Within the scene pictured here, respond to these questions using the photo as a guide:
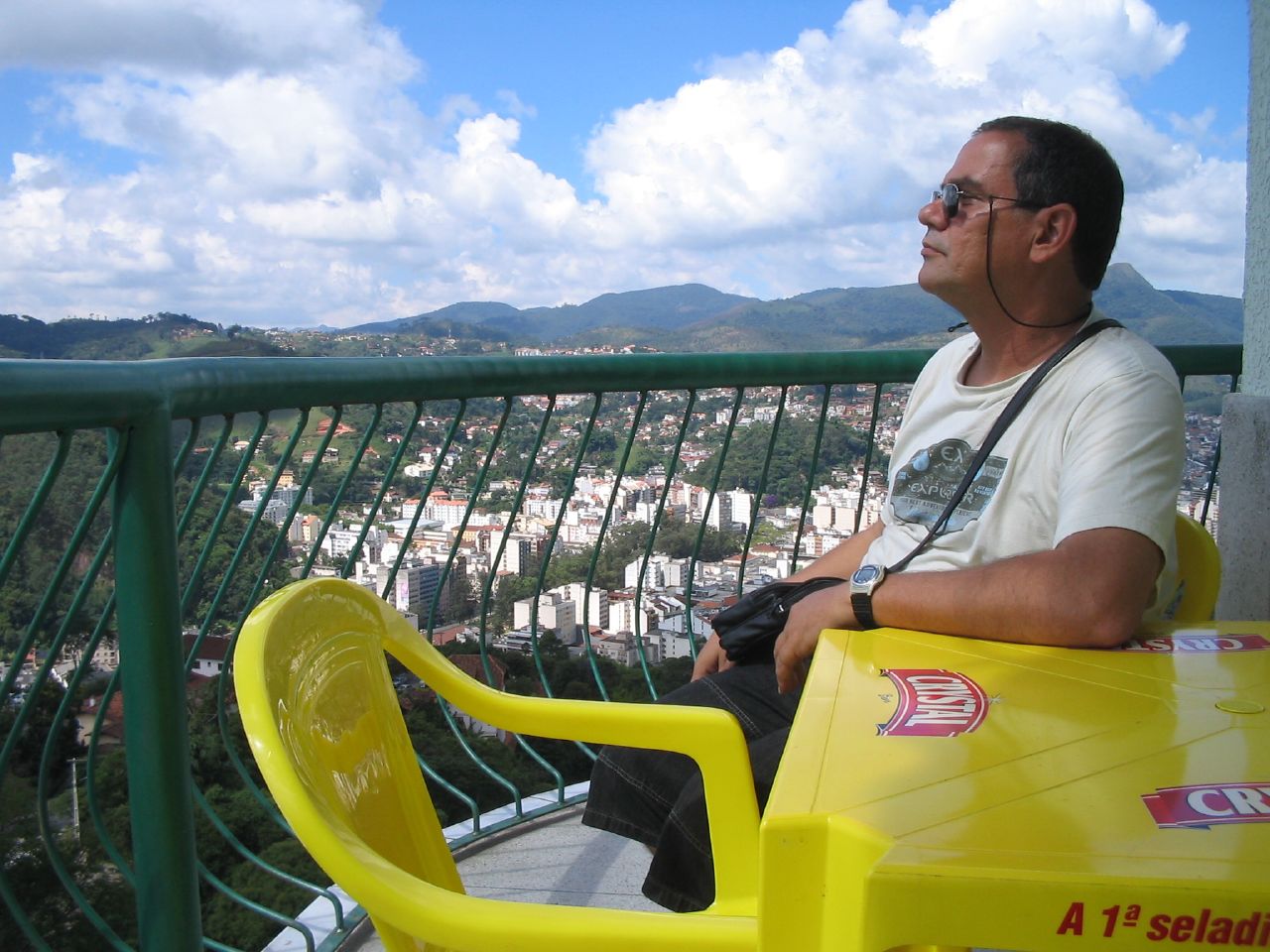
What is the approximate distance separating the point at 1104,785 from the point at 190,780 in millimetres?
1452

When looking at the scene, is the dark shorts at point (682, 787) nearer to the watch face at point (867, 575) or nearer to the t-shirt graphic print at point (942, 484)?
the watch face at point (867, 575)

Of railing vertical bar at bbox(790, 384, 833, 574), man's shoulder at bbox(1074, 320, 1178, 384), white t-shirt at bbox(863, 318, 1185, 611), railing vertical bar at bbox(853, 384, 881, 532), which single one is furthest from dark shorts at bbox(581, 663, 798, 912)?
railing vertical bar at bbox(853, 384, 881, 532)

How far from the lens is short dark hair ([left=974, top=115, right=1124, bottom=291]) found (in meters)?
2.15

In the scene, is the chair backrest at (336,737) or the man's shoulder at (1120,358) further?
the man's shoulder at (1120,358)

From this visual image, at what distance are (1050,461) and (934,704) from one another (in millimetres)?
780

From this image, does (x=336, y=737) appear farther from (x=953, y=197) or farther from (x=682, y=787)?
(x=953, y=197)

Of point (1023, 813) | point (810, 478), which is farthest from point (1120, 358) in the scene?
point (810, 478)

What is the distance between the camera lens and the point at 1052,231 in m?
2.15

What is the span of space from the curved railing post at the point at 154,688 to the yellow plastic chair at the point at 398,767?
47 cm

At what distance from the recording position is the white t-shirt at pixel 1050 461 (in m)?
1.83

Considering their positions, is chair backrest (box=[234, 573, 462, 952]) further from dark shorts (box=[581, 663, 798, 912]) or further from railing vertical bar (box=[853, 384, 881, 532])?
railing vertical bar (box=[853, 384, 881, 532])

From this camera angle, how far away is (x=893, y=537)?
7.48 ft

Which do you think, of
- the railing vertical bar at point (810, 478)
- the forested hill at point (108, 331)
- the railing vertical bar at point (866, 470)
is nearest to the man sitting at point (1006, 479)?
the railing vertical bar at point (810, 478)

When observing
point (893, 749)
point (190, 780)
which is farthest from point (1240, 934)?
point (190, 780)
